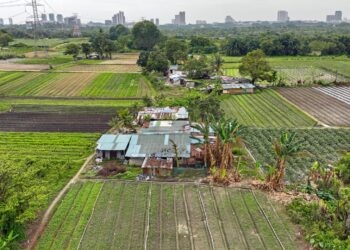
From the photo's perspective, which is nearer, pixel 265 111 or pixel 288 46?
pixel 265 111

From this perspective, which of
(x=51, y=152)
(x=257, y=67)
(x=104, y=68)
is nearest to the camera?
(x=51, y=152)

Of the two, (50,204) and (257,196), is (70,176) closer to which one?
(50,204)

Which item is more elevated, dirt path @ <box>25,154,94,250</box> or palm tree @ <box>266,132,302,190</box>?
palm tree @ <box>266,132,302,190</box>

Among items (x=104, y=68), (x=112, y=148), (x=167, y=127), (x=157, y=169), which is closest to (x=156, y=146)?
(x=157, y=169)

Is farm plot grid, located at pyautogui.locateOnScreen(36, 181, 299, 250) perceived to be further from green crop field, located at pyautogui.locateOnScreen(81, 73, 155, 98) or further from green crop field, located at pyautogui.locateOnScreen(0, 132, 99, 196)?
green crop field, located at pyautogui.locateOnScreen(81, 73, 155, 98)

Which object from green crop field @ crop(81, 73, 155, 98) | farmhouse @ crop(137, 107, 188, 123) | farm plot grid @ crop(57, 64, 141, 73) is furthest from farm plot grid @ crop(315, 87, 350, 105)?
farm plot grid @ crop(57, 64, 141, 73)

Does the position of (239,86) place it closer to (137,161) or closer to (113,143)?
(113,143)
